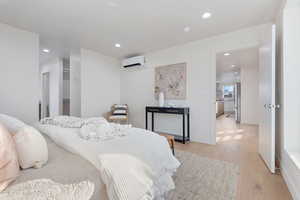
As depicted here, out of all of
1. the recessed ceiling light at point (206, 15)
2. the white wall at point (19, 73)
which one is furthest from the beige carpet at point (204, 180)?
the white wall at point (19, 73)

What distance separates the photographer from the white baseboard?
1.35m

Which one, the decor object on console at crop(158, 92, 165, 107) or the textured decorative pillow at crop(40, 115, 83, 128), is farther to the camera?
the decor object on console at crop(158, 92, 165, 107)

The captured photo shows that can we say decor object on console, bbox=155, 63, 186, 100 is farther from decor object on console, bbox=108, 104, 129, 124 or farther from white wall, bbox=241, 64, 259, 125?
white wall, bbox=241, 64, 259, 125

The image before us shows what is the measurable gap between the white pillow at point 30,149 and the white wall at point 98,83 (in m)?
3.00

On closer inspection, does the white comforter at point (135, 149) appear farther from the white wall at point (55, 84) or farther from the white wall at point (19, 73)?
the white wall at point (55, 84)

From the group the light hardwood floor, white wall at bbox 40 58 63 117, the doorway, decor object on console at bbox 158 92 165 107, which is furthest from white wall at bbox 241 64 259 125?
the doorway

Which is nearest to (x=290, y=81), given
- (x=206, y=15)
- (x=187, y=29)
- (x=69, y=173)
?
(x=206, y=15)

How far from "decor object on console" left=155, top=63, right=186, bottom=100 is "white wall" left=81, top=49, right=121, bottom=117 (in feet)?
4.96

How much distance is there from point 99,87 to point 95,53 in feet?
3.22

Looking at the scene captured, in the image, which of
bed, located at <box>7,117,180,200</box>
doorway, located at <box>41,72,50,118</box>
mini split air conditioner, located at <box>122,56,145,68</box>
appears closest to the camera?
bed, located at <box>7,117,180,200</box>

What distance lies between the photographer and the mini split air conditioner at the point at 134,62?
4.05 meters

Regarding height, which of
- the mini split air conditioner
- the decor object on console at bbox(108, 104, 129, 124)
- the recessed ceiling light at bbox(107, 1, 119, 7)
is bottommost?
the decor object on console at bbox(108, 104, 129, 124)

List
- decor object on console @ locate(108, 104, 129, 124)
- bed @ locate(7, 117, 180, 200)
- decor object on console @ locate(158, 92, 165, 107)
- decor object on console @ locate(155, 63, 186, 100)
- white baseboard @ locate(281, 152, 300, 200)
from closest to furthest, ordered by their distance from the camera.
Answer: bed @ locate(7, 117, 180, 200) → white baseboard @ locate(281, 152, 300, 200) → decor object on console @ locate(155, 63, 186, 100) → decor object on console @ locate(158, 92, 165, 107) → decor object on console @ locate(108, 104, 129, 124)

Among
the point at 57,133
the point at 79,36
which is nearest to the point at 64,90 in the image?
the point at 79,36
